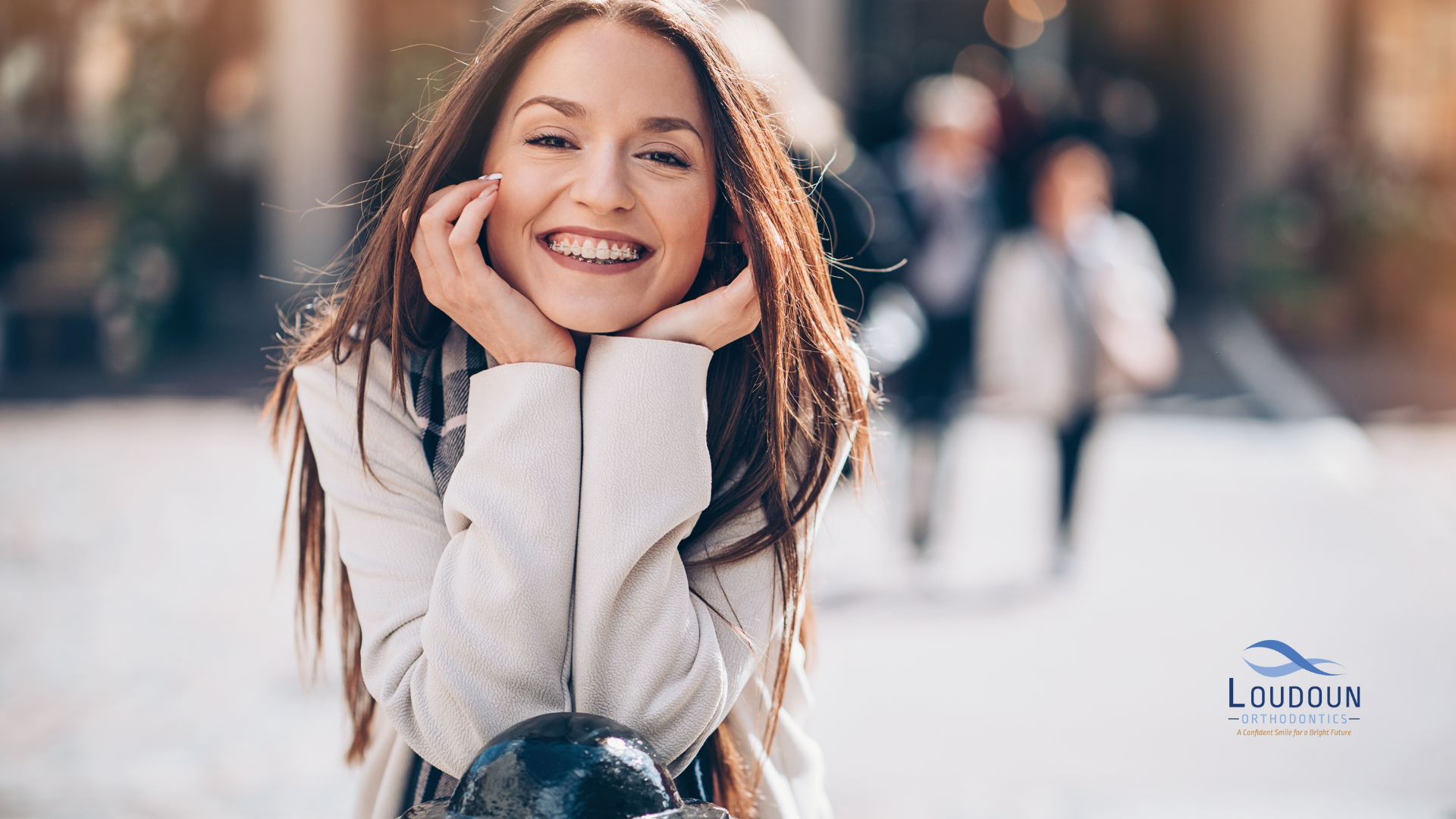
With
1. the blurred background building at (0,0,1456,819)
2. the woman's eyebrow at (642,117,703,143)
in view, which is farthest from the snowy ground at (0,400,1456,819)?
the woman's eyebrow at (642,117,703,143)

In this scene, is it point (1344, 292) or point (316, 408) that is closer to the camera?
point (316, 408)

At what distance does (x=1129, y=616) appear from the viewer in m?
5.01

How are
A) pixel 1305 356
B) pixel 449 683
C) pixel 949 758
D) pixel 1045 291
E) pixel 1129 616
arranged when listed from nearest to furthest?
pixel 449 683, pixel 949 758, pixel 1129 616, pixel 1045 291, pixel 1305 356

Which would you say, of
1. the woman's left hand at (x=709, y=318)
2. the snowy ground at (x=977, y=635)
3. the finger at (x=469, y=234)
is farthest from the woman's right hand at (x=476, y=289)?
the snowy ground at (x=977, y=635)

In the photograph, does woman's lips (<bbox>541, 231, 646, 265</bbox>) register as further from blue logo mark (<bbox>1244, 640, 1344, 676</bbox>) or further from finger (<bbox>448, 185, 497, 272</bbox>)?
blue logo mark (<bbox>1244, 640, 1344, 676</bbox>)

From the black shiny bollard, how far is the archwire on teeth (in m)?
0.64

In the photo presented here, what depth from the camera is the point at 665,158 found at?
1.70 metres

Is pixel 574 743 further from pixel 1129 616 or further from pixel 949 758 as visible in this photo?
pixel 1129 616

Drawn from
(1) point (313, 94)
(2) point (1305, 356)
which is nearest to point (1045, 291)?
(2) point (1305, 356)

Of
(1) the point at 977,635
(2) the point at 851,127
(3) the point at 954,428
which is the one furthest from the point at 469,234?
(2) the point at 851,127

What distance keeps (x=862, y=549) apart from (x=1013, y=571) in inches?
28.5

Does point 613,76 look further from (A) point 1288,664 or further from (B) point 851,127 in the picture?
(B) point 851,127

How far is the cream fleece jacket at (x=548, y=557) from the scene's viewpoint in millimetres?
1547

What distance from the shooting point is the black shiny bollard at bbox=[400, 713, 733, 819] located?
1.25 meters
